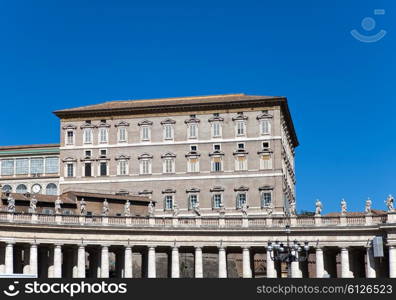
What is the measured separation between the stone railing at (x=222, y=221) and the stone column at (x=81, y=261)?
256 centimetres

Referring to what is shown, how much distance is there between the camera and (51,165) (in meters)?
139

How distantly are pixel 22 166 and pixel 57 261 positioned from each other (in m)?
55.7

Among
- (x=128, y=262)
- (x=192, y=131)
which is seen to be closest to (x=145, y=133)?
(x=192, y=131)

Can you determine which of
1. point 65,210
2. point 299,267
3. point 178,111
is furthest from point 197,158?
point 299,267

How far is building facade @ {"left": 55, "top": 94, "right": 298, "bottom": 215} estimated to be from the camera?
409 feet

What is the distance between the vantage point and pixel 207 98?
13150 centimetres

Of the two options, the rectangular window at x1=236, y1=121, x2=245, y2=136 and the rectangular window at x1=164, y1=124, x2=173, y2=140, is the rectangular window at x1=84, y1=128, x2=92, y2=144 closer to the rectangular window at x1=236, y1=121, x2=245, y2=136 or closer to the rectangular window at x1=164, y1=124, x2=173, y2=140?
the rectangular window at x1=164, y1=124, x2=173, y2=140

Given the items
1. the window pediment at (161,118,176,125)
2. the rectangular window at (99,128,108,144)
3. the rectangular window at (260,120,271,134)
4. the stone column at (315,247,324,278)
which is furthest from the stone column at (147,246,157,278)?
the rectangular window at (99,128,108,144)

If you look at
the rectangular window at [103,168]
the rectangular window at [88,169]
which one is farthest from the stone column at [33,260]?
the rectangular window at [88,169]

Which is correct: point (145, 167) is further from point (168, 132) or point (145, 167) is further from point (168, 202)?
point (168, 202)

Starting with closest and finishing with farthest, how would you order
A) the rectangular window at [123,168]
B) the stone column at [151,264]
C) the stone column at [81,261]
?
the stone column at [81,261] → the stone column at [151,264] → the rectangular window at [123,168]

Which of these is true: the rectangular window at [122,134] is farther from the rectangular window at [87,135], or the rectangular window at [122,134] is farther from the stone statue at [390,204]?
the stone statue at [390,204]

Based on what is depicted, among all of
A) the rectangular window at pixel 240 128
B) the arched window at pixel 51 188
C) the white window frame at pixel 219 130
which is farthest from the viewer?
the arched window at pixel 51 188

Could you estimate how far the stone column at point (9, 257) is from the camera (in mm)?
86531
